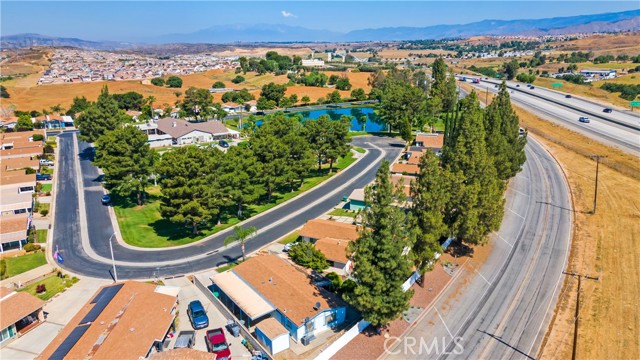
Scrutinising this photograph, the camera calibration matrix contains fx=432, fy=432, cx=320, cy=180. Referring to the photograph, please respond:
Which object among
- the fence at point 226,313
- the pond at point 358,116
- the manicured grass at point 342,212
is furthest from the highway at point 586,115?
the fence at point 226,313

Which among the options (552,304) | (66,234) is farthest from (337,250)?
(66,234)

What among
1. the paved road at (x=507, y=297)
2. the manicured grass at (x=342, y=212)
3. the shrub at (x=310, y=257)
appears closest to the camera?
the paved road at (x=507, y=297)

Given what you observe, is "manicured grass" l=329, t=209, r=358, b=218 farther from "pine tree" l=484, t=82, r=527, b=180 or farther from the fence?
the fence

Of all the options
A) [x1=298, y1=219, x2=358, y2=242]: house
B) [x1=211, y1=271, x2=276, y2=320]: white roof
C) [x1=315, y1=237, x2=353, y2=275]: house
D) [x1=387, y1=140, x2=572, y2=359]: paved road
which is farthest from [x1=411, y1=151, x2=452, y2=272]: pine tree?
[x1=211, y1=271, x2=276, y2=320]: white roof

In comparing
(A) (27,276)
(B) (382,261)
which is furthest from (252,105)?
(B) (382,261)

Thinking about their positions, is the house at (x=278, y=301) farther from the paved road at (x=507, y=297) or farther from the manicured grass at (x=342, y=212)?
the manicured grass at (x=342, y=212)

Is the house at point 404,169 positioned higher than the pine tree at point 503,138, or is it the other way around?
the pine tree at point 503,138
